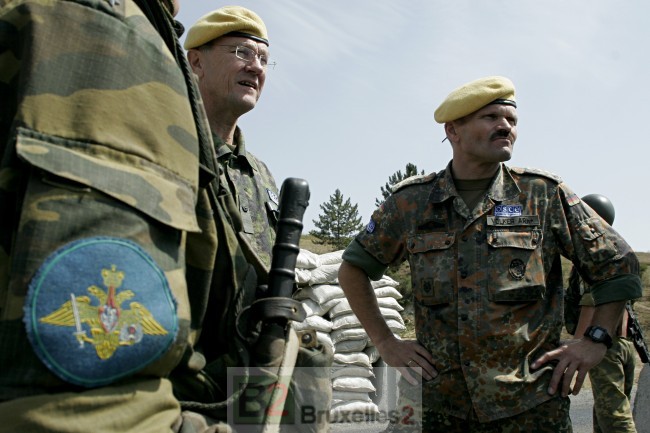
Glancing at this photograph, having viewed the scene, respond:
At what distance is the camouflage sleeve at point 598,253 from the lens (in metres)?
3.06

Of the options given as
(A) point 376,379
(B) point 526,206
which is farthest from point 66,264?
(A) point 376,379

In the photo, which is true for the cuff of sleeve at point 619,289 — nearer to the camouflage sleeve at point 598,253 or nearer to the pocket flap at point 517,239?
the camouflage sleeve at point 598,253

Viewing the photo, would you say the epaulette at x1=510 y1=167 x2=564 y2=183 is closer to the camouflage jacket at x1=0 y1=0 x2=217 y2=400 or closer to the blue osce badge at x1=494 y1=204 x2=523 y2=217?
the blue osce badge at x1=494 y1=204 x2=523 y2=217

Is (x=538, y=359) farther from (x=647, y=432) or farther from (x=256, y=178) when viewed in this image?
(x=647, y=432)

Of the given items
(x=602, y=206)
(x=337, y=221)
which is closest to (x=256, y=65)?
(x=602, y=206)

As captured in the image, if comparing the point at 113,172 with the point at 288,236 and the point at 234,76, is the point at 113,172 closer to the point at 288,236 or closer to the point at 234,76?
the point at 288,236

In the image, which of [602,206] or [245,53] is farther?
[602,206]

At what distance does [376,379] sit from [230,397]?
23.1ft

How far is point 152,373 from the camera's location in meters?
0.87

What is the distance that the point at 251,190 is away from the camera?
3250mm

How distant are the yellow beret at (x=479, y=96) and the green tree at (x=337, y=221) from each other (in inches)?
1097

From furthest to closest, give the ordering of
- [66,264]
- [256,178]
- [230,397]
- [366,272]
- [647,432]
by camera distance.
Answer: [647,432] < [366,272] < [256,178] < [230,397] < [66,264]

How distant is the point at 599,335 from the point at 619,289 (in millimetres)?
224

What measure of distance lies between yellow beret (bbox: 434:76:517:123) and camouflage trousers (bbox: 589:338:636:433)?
10.7 ft
